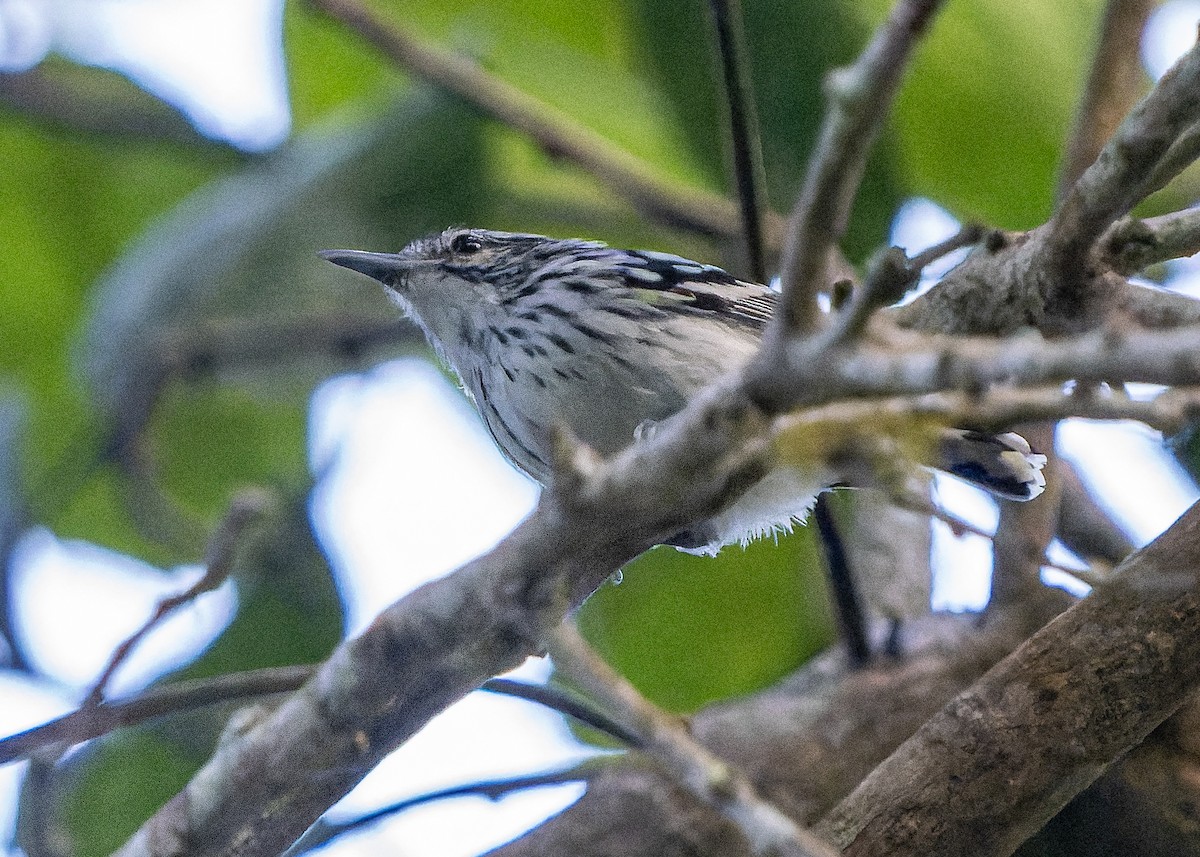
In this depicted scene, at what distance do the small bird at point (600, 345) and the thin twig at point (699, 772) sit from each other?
1.49 meters

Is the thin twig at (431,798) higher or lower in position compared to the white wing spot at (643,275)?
lower

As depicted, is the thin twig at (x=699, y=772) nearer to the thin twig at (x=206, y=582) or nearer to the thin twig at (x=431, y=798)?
the thin twig at (x=206, y=582)

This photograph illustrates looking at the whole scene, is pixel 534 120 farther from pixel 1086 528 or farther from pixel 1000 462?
pixel 1086 528

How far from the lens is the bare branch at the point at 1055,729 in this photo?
2.91 meters

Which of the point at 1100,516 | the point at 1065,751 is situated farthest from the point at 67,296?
the point at 1065,751

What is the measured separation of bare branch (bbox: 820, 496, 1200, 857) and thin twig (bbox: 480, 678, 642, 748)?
1.73 ft

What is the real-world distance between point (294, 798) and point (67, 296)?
4.18 m

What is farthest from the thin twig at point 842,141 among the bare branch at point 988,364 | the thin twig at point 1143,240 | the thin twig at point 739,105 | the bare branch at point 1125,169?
Result: the thin twig at point 739,105

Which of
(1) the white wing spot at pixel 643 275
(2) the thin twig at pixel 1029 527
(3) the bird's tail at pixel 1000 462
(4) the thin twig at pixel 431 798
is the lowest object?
(2) the thin twig at pixel 1029 527

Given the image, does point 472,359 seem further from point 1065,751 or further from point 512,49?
point 1065,751

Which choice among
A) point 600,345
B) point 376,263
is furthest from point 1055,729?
point 376,263

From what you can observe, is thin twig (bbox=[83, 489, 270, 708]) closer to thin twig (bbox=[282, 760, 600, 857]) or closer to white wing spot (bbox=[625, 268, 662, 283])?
thin twig (bbox=[282, 760, 600, 857])

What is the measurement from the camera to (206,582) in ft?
9.73

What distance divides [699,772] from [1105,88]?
3272 mm
